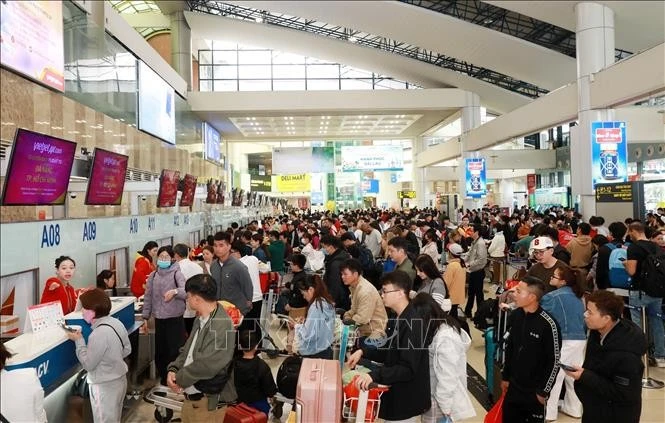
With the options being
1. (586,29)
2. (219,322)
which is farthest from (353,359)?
(586,29)

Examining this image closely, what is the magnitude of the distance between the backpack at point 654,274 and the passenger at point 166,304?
5.28 m

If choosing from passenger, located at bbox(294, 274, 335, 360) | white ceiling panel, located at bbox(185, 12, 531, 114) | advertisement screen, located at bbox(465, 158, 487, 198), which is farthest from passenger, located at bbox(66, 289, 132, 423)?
white ceiling panel, located at bbox(185, 12, 531, 114)

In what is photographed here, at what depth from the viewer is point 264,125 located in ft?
88.3

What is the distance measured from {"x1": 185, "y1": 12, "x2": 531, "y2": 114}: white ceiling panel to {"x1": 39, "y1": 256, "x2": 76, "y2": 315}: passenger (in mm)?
18367

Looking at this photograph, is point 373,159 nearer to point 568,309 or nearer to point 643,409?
point 643,409

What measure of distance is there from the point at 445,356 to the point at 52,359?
303 cm

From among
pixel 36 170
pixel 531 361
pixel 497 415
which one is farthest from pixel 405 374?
pixel 36 170

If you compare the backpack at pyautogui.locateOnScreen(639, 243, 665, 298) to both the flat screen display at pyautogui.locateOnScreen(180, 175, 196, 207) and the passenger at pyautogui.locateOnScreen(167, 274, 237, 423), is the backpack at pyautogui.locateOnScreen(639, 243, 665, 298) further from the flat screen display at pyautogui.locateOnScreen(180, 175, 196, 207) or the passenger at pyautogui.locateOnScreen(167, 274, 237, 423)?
the flat screen display at pyautogui.locateOnScreen(180, 175, 196, 207)

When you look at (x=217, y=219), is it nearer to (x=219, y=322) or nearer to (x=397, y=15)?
(x=397, y=15)

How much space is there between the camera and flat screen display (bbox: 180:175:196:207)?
12897mm

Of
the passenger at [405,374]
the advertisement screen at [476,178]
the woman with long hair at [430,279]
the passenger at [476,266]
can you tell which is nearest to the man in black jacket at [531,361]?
the passenger at [405,374]

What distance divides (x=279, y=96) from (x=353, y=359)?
63.7ft

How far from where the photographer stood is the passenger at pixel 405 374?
3025mm

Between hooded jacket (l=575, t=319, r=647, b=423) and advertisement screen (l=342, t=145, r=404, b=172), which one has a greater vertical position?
advertisement screen (l=342, t=145, r=404, b=172)
